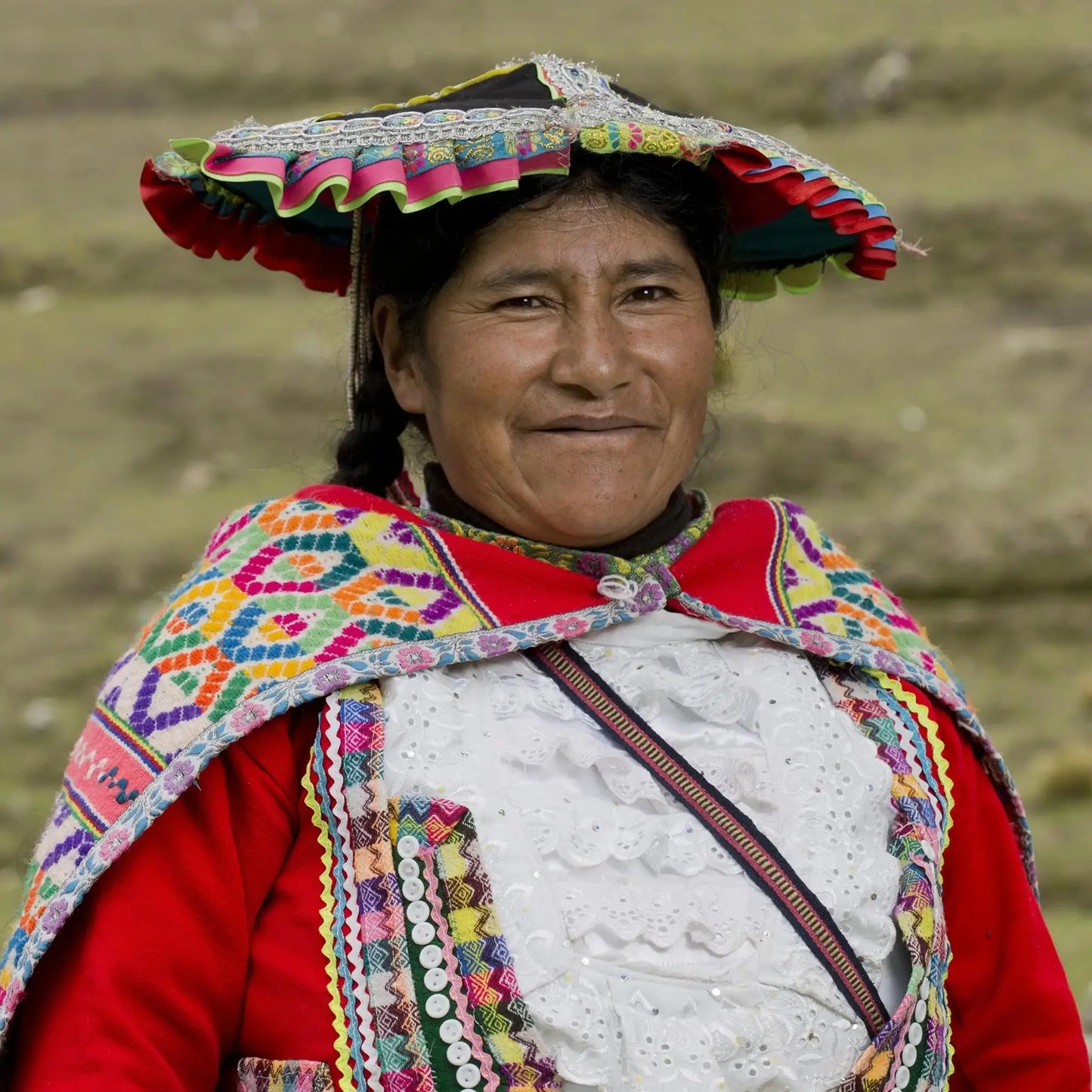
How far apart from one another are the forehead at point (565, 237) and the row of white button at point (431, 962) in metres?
0.75

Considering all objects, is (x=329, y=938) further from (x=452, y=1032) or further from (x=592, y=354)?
(x=592, y=354)

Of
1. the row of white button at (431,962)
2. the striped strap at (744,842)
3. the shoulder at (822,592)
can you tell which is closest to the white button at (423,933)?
the row of white button at (431,962)

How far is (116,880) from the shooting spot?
1828 mm

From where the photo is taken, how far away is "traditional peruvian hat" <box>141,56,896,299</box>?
6.07 ft

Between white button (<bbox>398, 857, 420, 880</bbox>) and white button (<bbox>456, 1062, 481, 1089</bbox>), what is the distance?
0.72ft

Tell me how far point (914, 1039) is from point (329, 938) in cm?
77

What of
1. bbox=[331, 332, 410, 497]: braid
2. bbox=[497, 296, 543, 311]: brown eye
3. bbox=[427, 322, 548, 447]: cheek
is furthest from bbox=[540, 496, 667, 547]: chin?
bbox=[331, 332, 410, 497]: braid

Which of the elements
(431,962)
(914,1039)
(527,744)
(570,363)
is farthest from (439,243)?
(914,1039)

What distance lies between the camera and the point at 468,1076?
5.80 ft

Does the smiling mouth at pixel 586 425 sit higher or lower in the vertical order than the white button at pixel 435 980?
higher

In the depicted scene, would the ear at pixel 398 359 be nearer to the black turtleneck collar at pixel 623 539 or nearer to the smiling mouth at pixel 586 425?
the black turtleneck collar at pixel 623 539

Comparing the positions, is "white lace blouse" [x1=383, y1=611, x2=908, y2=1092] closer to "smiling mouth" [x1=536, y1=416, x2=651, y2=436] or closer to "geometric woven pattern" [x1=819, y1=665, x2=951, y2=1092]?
"geometric woven pattern" [x1=819, y1=665, x2=951, y2=1092]

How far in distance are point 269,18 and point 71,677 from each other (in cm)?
345

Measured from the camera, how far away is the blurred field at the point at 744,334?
16.1ft
